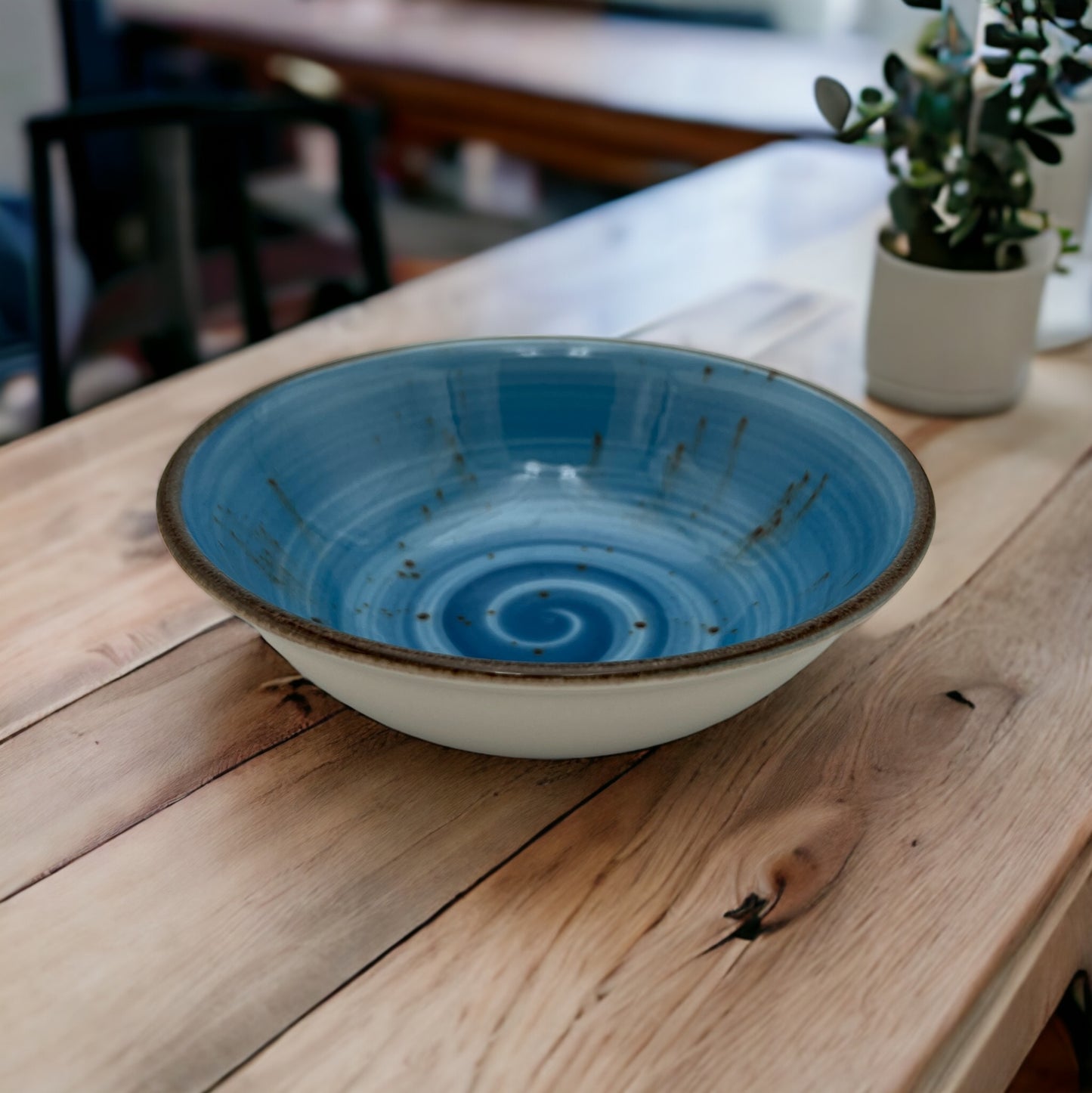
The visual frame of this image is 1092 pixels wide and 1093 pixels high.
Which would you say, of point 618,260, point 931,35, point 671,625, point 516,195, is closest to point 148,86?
point 516,195

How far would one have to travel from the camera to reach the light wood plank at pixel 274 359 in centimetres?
69

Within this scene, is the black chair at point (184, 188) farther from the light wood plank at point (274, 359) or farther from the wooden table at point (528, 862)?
the wooden table at point (528, 862)

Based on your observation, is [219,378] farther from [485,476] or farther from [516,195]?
[516,195]

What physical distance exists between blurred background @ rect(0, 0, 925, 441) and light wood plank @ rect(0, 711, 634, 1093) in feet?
3.34

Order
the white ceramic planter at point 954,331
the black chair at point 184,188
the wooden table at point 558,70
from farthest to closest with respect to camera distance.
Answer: the wooden table at point 558,70
the black chair at point 184,188
the white ceramic planter at point 954,331

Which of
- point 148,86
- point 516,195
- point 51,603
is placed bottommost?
point 516,195

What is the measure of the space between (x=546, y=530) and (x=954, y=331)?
0.39m

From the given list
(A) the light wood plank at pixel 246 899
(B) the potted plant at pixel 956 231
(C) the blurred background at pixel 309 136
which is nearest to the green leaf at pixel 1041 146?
(B) the potted plant at pixel 956 231

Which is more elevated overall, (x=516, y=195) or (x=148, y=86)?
(x=148, y=86)

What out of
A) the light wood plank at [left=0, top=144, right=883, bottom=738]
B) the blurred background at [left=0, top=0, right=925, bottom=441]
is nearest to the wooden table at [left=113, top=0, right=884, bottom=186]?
the blurred background at [left=0, top=0, right=925, bottom=441]

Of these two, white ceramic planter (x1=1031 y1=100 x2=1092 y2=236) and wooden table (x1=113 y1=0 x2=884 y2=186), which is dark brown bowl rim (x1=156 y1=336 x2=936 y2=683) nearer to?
white ceramic planter (x1=1031 y1=100 x2=1092 y2=236)

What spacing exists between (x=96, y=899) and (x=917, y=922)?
338 mm

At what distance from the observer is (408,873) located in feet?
1.72

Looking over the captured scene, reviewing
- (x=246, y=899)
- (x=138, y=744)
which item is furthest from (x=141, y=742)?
(x=246, y=899)
